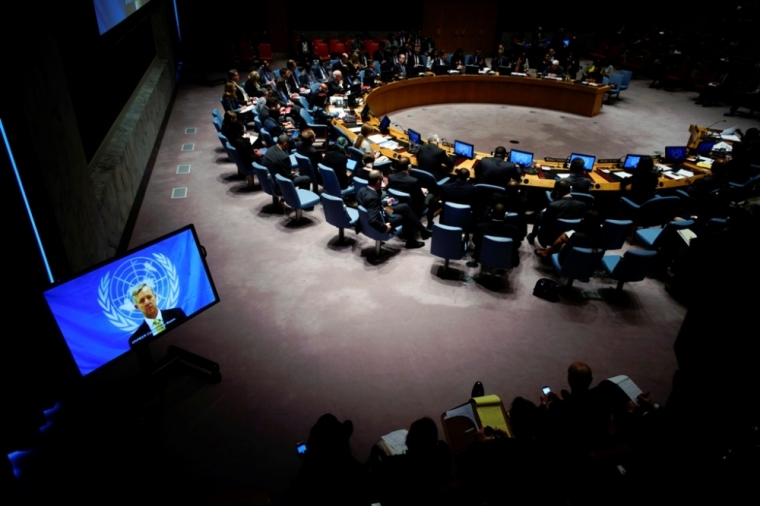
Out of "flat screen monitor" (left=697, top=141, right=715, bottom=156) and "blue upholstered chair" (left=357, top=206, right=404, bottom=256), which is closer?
"blue upholstered chair" (left=357, top=206, right=404, bottom=256)

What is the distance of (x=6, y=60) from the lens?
3.62 meters

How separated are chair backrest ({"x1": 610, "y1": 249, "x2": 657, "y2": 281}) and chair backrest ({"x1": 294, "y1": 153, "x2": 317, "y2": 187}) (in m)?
4.85

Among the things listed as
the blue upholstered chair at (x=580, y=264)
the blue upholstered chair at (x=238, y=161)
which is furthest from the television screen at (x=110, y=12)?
the blue upholstered chair at (x=580, y=264)

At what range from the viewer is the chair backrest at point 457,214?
21.6 feet

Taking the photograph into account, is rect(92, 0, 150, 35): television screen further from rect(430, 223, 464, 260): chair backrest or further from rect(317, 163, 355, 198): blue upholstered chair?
rect(430, 223, 464, 260): chair backrest

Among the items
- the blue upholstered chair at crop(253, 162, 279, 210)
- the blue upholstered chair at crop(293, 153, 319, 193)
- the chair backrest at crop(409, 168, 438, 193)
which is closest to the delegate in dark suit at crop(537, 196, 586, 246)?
the chair backrest at crop(409, 168, 438, 193)

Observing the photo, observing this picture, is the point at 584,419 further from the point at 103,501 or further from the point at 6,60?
the point at 6,60

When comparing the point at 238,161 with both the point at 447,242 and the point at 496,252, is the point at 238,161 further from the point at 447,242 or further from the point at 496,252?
the point at 496,252

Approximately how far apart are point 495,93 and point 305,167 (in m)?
9.24

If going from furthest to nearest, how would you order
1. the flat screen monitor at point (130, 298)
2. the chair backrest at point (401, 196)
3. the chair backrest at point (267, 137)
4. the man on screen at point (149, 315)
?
1. the chair backrest at point (267, 137)
2. the chair backrest at point (401, 196)
3. the man on screen at point (149, 315)
4. the flat screen monitor at point (130, 298)

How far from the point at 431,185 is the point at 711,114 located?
12.0m

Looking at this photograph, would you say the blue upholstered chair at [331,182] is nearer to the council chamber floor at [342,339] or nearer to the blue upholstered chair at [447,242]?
the council chamber floor at [342,339]

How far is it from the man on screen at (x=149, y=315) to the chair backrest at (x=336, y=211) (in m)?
3.19

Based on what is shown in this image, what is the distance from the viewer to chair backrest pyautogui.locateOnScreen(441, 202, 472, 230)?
659cm
